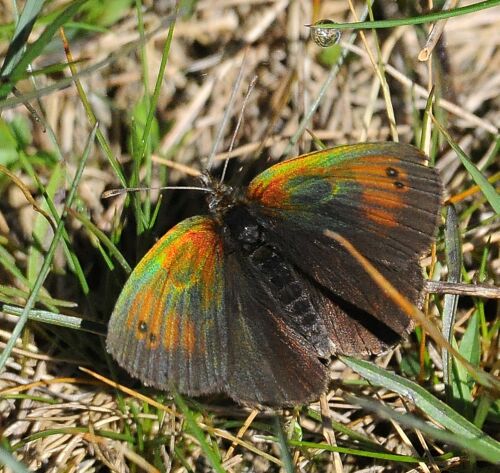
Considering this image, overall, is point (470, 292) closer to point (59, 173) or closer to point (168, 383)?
point (168, 383)

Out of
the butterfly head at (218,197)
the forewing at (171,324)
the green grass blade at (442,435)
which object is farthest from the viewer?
the butterfly head at (218,197)

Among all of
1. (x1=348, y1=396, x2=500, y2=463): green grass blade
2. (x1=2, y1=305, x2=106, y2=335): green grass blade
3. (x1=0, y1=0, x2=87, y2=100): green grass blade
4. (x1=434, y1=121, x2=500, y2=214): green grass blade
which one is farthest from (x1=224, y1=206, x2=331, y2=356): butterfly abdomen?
(x1=0, y1=0, x2=87, y2=100): green grass blade

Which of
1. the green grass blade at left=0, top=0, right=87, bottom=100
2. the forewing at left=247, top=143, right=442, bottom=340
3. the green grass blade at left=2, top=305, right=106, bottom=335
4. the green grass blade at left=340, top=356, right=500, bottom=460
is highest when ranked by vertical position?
the green grass blade at left=0, top=0, right=87, bottom=100

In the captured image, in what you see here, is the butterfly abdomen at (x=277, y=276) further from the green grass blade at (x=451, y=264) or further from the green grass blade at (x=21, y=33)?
the green grass blade at (x=21, y=33)

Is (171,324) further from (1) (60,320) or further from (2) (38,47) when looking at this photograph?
(2) (38,47)

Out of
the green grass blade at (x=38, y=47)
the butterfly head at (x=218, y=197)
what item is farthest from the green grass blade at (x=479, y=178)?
the green grass blade at (x=38, y=47)

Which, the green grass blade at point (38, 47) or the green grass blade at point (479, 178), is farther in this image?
the green grass blade at point (479, 178)

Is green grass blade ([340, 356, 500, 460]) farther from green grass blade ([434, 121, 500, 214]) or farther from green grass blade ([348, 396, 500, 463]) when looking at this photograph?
green grass blade ([434, 121, 500, 214])
